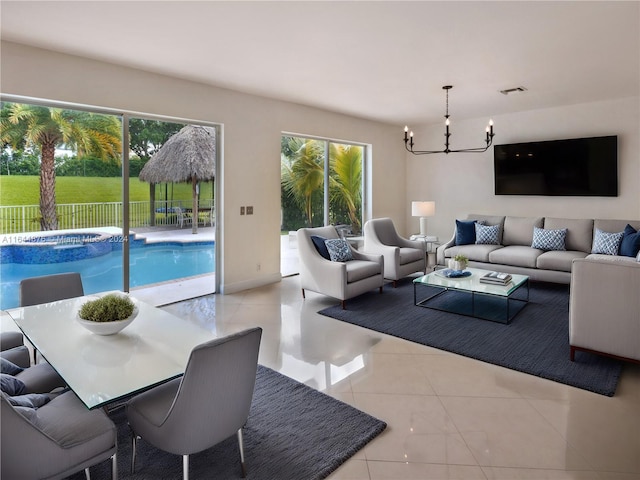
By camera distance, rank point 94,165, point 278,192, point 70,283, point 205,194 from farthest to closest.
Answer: point 278,192, point 205,194, point 94,165, point 70,283

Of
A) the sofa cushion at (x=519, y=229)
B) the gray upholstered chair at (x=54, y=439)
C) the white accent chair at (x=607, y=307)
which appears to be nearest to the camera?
the gray upholstered chair at (x=54, y=439)

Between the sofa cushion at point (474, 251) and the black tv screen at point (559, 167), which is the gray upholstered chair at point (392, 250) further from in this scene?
the black tv screen at point (559, 167)

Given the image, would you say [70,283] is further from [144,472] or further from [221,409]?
[221,409]

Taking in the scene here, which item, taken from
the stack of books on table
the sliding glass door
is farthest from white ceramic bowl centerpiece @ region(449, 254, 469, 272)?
the sliding glass door

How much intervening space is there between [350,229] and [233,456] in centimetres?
585

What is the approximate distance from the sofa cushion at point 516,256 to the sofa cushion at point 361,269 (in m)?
1.92

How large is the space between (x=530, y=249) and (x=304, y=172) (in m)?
3.60

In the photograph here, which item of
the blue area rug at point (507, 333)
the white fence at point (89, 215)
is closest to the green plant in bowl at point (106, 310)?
the white fence at point (89, 215)

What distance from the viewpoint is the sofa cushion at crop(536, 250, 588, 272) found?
5.41 m

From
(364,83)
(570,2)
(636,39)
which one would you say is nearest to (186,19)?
(364,83)

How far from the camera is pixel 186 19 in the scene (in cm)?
318

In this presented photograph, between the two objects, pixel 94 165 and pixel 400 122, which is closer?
pixel 94 165

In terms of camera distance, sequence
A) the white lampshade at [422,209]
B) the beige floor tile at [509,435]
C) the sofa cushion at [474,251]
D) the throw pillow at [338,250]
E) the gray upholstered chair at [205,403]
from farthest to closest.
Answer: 1. the white lampshade at [422,209]
2. the sofa cushion at [474,251]
3. the throw pillow at [338,250]
4. the beige floor tile at [509,435]
5. the gray upholstered chair at [205,403]

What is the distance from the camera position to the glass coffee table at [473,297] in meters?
4.32
